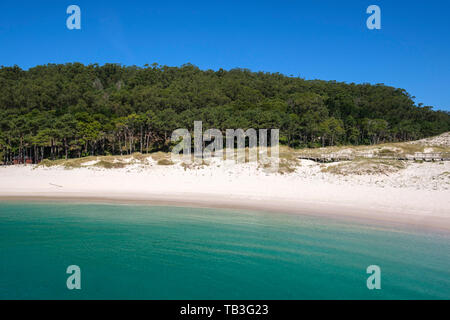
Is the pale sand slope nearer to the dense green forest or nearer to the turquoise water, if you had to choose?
the turquoise water

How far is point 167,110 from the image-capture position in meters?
58.6

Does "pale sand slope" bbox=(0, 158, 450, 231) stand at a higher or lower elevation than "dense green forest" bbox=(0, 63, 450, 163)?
lower

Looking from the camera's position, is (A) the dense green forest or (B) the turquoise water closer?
(B) the turquoise water

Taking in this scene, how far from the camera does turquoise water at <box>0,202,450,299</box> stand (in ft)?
25.4

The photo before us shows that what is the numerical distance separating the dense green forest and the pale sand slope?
2072cm

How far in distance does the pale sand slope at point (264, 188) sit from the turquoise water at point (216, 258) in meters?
3.26

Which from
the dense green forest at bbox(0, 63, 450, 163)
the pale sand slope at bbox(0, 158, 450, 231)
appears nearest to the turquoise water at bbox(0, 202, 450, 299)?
the pale sand slope at bbox(0, 158, 450, 231)

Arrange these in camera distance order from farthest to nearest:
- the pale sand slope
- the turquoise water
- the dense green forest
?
the dense green forest, the pale sand slope, the turquoise water

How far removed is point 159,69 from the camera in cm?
10575

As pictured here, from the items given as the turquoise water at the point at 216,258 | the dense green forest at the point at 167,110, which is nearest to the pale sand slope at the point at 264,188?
the turquoise water at the point at 216,258

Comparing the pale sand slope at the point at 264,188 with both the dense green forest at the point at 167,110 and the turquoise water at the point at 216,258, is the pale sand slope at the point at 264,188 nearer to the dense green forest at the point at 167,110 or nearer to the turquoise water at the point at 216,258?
the turquoise water at the point at 216,258

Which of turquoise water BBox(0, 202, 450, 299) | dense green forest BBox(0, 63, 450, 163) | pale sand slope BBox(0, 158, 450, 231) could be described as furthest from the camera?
dense green forest BBox(0, 63, 450, 163)
